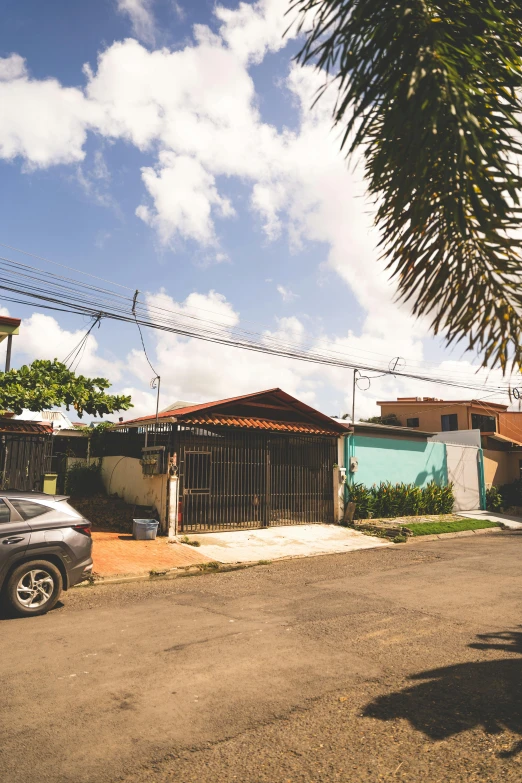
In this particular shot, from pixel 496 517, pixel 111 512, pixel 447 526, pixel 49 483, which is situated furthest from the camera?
pixel 496 517

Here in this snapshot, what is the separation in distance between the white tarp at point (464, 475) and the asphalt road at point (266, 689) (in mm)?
15308

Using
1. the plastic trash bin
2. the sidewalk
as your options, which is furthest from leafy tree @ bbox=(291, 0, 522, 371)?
the sidewalk

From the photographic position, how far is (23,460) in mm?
13156

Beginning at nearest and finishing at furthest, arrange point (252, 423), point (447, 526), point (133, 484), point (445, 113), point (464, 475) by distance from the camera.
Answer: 1. point (445, 113)
2. point (252, 423)
3. point (133, 484)
4. point (447, 526)
5. point (464, 475)

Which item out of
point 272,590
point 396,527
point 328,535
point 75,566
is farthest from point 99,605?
point 396,527

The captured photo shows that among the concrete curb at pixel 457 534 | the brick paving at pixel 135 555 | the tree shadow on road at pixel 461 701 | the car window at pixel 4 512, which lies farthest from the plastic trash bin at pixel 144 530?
the tree shadow on road at pixel 461 701

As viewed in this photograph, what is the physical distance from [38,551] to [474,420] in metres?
37.1

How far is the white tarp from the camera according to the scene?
75.3 ft

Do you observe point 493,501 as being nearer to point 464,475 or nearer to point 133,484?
point 464,475

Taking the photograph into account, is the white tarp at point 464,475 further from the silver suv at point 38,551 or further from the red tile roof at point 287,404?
the silver suv at point 38,551

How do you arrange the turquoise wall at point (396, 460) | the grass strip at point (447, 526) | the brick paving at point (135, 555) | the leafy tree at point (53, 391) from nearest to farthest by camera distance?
1. the brick paving at point (135, 555)
2. the leafy tree at point (53, 391)
3. the grass strip at point (447, 526)
4. the turquoise wall at point (396, 460)

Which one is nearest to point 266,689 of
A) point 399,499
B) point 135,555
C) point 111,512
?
point 135,555

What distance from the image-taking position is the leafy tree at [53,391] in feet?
38.2

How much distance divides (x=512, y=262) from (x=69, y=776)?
4.05 m
